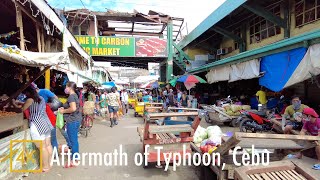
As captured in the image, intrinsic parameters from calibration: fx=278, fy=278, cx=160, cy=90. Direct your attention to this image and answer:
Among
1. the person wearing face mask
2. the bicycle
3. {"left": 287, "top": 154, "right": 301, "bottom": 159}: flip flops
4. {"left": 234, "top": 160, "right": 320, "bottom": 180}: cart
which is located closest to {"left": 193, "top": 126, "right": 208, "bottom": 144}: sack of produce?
{"left": 287, "top": 154, "right": 301, "bottom": 159}: flip flops

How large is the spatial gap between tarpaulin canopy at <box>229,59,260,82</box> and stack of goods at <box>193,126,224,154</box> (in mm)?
4950

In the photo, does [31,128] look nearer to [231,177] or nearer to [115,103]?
[231,177]

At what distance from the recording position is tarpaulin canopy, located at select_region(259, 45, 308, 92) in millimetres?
7407

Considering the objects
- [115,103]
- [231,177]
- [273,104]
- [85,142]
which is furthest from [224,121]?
[231,177]

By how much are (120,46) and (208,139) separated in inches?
709

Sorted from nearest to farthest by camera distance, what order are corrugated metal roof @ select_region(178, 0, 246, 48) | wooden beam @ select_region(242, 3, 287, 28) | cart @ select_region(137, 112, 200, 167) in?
cart @ select_region(137, 112, 200, 167)
wooden beam @ select_region(242, 3, 287, 28)
corrugated metal roof @ select_region(178, 0, 246, 48)

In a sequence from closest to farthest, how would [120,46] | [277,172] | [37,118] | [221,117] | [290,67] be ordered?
[277,172] → [37,118] → [290,67] → [221,117] → [120,46]

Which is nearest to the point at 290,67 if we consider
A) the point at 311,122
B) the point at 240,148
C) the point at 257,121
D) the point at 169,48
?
the point at 257,121

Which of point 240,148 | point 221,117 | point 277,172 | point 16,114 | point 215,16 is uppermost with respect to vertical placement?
point 215,16

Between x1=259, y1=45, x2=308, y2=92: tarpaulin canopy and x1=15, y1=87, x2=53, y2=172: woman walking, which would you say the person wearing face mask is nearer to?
x1=259, y1=45, x2=308, y2=92: tarpaulin canopy

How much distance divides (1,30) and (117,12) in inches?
604

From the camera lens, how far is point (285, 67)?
870 cm

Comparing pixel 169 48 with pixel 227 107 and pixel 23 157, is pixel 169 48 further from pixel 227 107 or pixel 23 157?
pixel 23 157

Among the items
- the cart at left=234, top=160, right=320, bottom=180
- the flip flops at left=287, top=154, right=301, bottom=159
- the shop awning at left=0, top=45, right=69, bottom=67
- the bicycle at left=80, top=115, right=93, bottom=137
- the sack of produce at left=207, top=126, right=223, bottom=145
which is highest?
the shop awning at left=0, top=45, right=69, bottom=67
